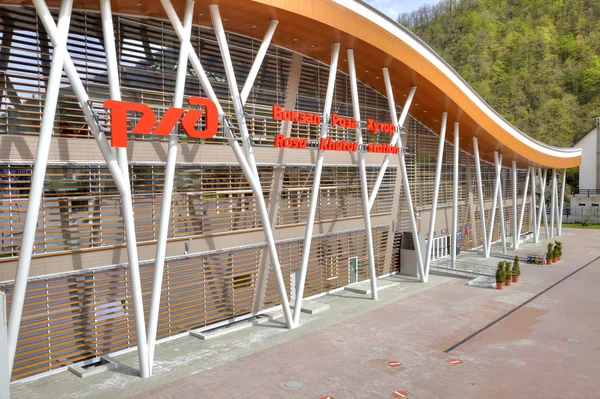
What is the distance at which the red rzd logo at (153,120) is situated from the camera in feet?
42.8

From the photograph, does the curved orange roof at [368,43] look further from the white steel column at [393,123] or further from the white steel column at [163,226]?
the white steel column at [163,226]

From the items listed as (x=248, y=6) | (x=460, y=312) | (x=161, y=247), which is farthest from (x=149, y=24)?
(x=460, y=312)

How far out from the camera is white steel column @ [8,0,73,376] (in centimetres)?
1170

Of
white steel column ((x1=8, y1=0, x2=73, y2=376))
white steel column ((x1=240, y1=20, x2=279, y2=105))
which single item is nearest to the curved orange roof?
white steel column ((x1=240, y1=20, x2=279, y2=105))

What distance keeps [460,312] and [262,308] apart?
823 cm

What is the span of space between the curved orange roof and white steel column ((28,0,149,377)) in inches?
88.4

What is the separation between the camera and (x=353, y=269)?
25109mm

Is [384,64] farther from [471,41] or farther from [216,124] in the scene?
[471,41]

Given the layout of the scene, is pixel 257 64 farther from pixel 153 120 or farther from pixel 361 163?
pixel 361 163

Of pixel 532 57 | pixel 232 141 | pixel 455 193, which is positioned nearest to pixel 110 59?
pixel 232 141

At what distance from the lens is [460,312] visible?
20391 mm

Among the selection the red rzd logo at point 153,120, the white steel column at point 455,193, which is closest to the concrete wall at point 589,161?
the white steel column at point 455,193

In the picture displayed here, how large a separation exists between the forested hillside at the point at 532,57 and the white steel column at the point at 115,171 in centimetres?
8138

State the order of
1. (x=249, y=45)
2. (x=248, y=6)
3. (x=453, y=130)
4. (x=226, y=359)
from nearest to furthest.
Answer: (x=226, y=359) → (x=248, y=6) → (x=249, y=45) → (x=453, y=130)
